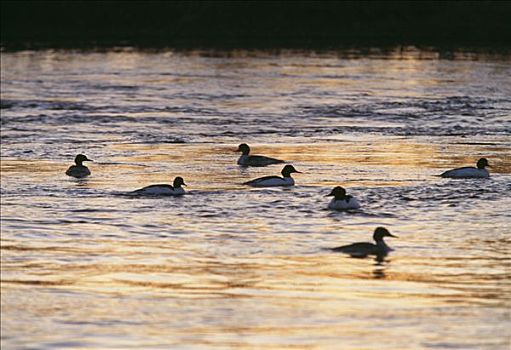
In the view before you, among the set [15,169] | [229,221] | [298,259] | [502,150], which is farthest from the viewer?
[502,150]

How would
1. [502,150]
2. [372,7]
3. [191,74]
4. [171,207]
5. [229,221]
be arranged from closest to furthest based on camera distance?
[229,221]
[171,207]
[502,150]
[191,74]
[372,7]

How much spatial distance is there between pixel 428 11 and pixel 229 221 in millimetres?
55359

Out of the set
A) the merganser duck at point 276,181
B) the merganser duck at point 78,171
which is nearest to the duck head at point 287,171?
the merganser duck at point 276,181

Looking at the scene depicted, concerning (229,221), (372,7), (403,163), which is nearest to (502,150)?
(403,163)

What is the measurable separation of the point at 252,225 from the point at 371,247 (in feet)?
7.85

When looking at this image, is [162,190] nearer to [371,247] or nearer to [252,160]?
[252,160]

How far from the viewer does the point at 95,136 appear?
30672mm

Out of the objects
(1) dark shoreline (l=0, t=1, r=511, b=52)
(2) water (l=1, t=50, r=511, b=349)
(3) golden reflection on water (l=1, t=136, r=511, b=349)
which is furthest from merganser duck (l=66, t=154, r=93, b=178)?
(1) dark shoreline (l=0, t=1, r=511, b=52)

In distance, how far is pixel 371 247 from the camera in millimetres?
17234

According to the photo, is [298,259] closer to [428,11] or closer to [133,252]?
[133,252]

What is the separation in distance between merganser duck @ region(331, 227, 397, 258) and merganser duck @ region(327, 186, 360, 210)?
2457 millimetres

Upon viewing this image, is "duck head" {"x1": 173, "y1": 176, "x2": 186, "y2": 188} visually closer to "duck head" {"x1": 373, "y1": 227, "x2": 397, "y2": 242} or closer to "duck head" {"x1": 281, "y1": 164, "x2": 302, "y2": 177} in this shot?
"duck head" {"x1": 281, "y1": 164, "x2": 302, "y2": 177}

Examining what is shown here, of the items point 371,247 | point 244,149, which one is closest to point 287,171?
point 244,149

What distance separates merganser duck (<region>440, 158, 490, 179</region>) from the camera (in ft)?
76.7
